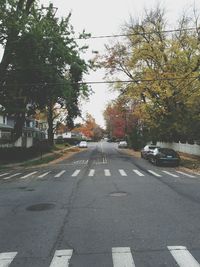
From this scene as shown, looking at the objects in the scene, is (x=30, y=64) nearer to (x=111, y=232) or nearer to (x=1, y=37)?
(x=1, y=37)

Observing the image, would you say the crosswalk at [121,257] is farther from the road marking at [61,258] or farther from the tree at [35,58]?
the tree at [35,58]

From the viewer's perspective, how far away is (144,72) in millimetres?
39000

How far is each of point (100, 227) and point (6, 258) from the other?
2675 millimetres

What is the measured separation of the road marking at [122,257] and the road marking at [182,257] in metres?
0.78

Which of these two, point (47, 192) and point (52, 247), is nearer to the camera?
point (52, 247)

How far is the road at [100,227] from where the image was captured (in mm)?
6312

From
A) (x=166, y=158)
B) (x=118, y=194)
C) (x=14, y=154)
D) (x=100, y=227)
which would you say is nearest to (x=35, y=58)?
(x=14, y=154)

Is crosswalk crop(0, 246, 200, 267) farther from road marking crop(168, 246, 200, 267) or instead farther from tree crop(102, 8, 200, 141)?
tree crop(102, 8, 200, 141)

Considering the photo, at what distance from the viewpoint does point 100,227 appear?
852 centimetres

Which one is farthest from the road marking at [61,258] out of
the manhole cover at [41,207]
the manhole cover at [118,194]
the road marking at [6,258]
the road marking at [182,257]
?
the manhole cover at [118,194]

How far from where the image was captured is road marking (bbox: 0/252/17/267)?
6.17 m

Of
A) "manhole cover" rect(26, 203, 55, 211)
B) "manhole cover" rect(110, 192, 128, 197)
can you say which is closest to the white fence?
"manhole cover" rect(110, 192, 128, 197)

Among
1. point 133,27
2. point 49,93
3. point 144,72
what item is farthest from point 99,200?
point 133,27

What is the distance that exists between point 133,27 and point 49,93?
17.3 meters
